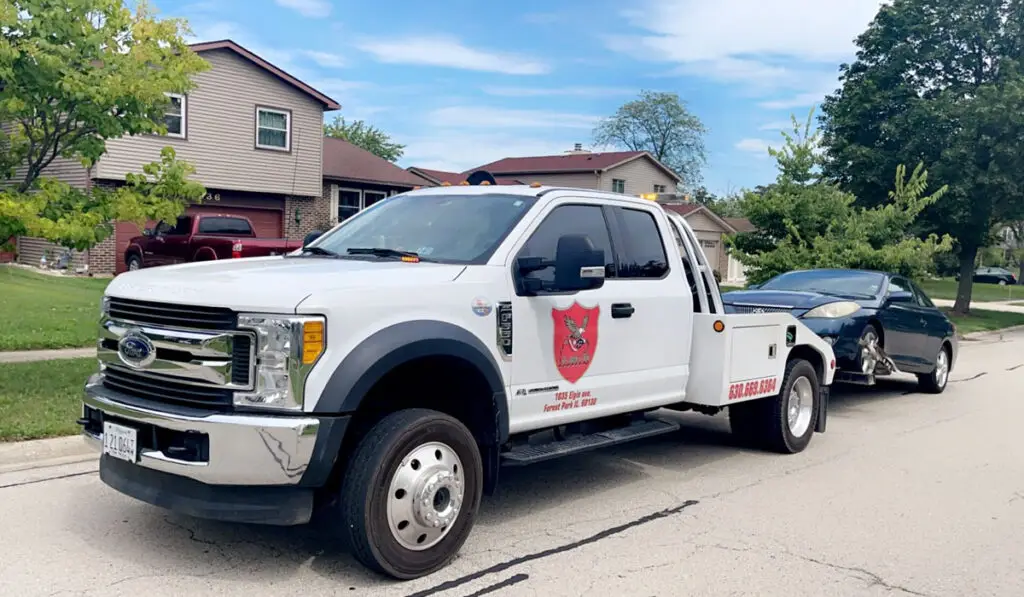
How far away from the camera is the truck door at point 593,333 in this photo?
5.22 m

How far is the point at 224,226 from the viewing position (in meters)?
20.8

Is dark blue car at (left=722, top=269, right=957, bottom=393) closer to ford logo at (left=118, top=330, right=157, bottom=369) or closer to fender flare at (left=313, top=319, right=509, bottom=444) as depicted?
fender flare at (left=313, top=319, right=509, bottom=444)

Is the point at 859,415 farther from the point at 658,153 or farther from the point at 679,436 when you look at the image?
the point at 658,153

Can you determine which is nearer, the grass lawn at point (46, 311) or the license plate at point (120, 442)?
the license plate at point (120, 442)

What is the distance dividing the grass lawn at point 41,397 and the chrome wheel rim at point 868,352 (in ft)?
25.3

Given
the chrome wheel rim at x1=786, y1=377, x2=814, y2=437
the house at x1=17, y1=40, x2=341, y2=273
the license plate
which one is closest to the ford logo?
the license plate

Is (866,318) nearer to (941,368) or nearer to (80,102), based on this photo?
(941,368)

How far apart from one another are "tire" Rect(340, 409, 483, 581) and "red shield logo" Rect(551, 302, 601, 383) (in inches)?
35.8

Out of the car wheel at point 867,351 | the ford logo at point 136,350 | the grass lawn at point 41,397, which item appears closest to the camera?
the ford logo at point 136,350

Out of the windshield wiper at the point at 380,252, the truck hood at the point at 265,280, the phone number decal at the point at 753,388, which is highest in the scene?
→ the windshield wiper at the point at 380,252

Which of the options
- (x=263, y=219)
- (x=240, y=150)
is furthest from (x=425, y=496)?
(x=263, y=219)

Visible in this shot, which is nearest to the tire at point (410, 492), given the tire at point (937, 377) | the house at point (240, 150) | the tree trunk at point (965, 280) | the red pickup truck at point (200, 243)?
the tire at point (937, 377)

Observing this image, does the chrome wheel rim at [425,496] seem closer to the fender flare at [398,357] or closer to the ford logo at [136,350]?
the fender flare at [398,357]

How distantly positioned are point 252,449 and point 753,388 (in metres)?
4.25
